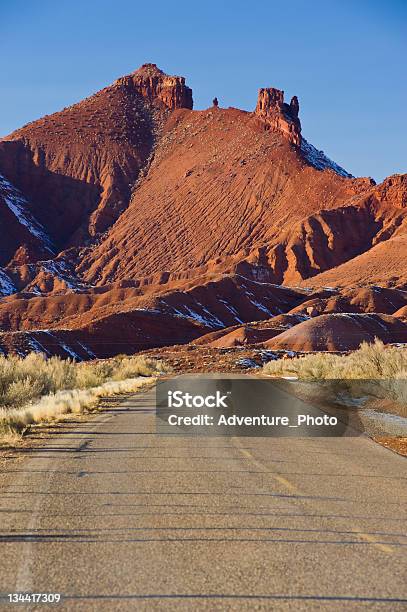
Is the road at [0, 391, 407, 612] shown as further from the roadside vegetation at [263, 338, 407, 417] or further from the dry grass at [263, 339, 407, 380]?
the dry grass at [263, 339, 407, 380]

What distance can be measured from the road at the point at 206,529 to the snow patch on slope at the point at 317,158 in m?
132

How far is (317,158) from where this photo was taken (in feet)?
497

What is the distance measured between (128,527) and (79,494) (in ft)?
5.50

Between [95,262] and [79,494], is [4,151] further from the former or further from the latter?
[79,494]

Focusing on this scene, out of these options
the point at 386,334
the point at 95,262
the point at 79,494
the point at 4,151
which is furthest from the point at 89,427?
the point at 4,151

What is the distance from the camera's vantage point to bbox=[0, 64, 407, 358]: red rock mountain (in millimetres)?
87188

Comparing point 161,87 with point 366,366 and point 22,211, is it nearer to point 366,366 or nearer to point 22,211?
point 22,211

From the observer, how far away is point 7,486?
880 centimetres

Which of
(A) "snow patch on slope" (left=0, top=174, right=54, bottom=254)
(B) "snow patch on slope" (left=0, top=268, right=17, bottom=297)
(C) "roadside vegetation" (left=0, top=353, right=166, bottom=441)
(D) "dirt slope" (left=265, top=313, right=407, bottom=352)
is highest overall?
(A) "snow patch on slope" (left=0, top=174, right=54, bottom=254)

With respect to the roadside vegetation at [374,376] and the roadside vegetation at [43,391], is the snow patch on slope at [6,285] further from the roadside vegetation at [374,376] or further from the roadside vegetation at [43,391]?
the roadside vegetation at [374,376]

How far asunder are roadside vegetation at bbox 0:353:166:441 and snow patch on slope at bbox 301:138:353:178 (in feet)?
356

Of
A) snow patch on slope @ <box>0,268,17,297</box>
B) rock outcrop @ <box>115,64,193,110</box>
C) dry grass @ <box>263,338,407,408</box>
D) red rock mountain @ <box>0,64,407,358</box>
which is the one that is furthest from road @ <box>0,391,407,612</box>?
rock outcrop @ <box>115,64,193,110</box>

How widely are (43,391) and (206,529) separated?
19363 mm

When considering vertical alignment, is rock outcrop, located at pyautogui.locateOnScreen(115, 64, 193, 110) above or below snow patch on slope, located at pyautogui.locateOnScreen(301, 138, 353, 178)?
above
